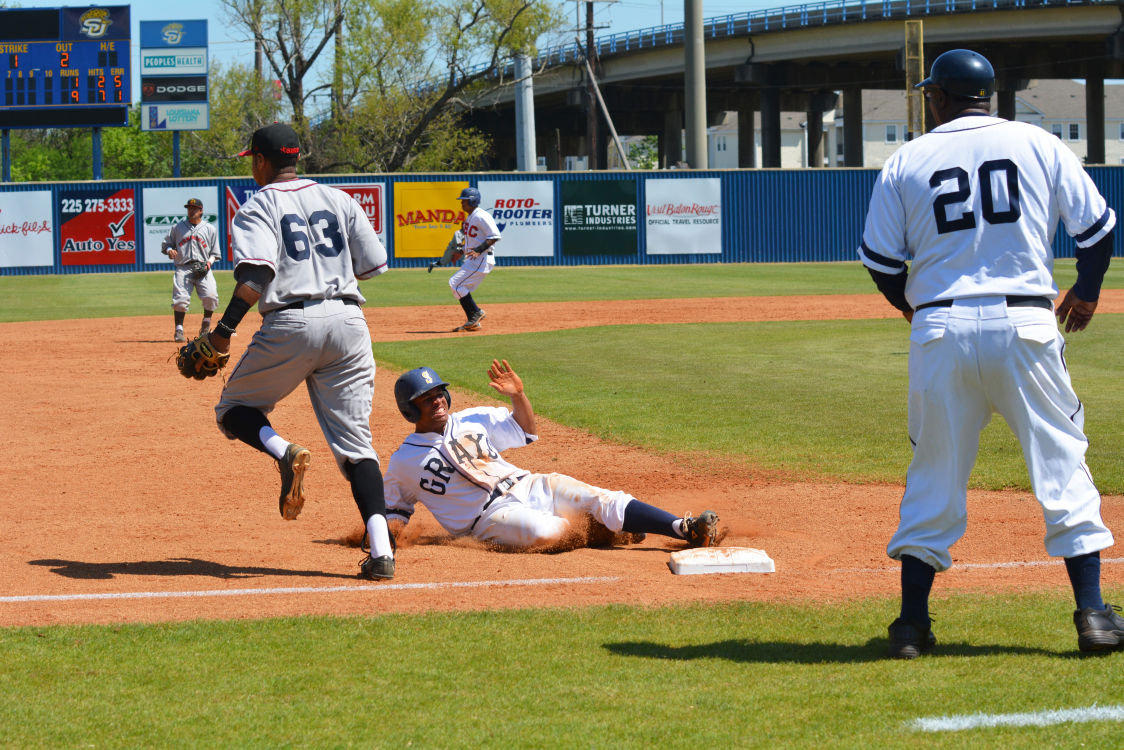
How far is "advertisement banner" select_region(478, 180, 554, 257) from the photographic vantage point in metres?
34.0

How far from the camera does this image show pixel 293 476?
5406 millimetres

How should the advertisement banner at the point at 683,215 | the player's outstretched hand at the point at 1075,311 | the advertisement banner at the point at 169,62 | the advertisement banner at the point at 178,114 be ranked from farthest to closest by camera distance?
the advertisement banner at the point at 178,114, the advertisement banner at the point at 169,62, the advertisement banner at the point at 683,215, the player's outstretched hand at the point at 1075,311

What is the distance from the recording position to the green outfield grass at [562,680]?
3.42 metres

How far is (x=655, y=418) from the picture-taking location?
1010 cm

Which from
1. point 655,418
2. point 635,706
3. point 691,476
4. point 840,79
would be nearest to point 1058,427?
point 635,706

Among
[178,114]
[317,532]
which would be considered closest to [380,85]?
[178,114]

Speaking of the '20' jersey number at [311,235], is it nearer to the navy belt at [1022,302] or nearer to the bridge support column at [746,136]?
the navy belt at [1022,302]

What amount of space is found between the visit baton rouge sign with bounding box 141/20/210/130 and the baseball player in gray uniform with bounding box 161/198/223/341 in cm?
2278

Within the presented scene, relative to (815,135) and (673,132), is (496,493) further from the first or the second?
(673,132)

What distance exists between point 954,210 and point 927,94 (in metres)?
0.58

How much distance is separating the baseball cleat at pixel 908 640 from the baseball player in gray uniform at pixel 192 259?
534 inches

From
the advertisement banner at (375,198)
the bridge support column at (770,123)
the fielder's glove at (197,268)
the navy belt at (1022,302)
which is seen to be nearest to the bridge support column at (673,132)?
the bridge support column at (770,123)

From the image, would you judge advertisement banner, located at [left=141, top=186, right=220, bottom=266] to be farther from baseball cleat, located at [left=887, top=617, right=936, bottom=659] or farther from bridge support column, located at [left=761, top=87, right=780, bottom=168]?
bridge support column, located at [left=761, top=87, right=780, bottom=168]

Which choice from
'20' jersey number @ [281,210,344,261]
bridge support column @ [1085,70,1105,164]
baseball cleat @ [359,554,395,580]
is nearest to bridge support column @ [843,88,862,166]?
bridge support column @ [1085,70,1105,164]
